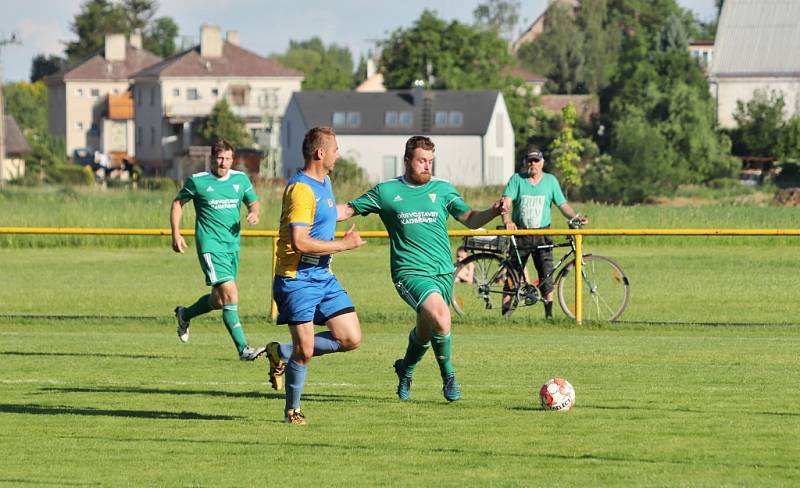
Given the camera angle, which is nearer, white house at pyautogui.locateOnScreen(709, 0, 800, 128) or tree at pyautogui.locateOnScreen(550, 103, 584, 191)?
Answer: tree at pyautogui.locateOnScreen(550, 103, 584, 191)

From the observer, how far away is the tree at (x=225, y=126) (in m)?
108

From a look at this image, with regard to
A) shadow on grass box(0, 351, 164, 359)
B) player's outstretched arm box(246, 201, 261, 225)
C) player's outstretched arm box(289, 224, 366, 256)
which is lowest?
shadow on grass box(0, 351, 164, 359)

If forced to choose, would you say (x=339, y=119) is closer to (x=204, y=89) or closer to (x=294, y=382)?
(x=204, y=89)

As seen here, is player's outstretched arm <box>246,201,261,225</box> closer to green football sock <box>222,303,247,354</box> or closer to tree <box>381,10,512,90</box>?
green football sock <box>222,303,247,354</box>

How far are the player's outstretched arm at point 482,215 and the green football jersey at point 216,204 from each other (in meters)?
3.62

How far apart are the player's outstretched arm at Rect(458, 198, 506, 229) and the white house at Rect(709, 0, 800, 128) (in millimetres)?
77478

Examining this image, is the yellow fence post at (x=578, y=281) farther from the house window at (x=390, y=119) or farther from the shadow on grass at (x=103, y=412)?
the house window at (x=390, y=119)

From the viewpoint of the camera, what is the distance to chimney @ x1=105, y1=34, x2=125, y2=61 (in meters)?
141

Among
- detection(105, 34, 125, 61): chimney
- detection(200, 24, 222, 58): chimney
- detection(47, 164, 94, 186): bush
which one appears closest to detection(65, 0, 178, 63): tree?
detection(105, 34, 125, 61): chimney

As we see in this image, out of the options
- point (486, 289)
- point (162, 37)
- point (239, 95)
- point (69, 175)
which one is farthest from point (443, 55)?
point (486, 289)

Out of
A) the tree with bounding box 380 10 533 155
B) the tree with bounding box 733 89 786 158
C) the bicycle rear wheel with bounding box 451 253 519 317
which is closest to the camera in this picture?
the bicycle rear wheel with bounding box 451 253 519 317

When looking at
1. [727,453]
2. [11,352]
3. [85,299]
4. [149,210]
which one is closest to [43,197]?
[149,210]

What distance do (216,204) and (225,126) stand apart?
9532 centimetres

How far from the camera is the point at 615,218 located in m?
35.4
